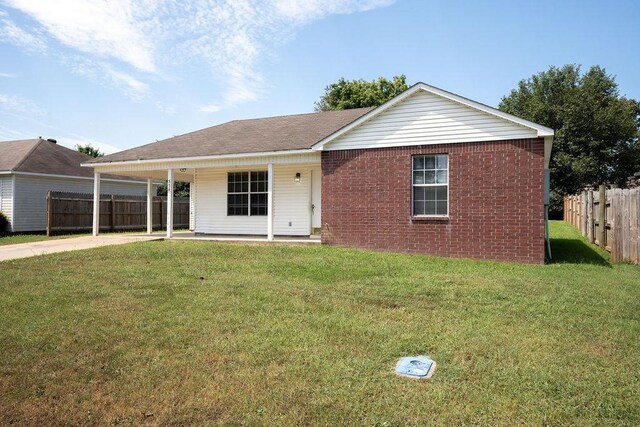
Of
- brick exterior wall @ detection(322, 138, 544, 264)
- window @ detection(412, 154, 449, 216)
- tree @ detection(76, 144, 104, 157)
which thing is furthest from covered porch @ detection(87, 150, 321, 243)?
tree @ detection(76, 144, 104, 157)

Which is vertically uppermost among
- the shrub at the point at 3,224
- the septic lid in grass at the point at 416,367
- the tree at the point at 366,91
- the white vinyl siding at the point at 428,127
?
the tree at the point at 366,91

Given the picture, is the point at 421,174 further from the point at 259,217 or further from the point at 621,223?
the point at 259,217

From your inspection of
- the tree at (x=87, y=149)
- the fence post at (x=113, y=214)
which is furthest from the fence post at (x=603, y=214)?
the tree at (x=87, y=149)

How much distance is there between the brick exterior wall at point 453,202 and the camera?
12.0 meters

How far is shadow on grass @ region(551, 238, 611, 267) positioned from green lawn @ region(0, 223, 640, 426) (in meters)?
2.88

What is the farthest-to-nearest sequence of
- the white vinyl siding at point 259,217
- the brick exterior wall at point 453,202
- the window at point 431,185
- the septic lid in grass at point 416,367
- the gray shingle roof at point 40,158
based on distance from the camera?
the gray shingle roof at point 40,158 < the white vinyl siding at point 259,217 < the window at point 431,185 < the brick exterior wall at point 453,202 < the septic lid in grass at point 416,367

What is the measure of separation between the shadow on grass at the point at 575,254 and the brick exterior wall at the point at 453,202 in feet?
4.99

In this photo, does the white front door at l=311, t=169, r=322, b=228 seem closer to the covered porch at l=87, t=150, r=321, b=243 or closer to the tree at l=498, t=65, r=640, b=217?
the covered porch at l=87, t=150, r=321, b=243

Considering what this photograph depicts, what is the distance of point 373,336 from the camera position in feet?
18.2

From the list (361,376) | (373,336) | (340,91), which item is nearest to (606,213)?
(373,336)

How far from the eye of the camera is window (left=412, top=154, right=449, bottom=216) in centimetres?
1301

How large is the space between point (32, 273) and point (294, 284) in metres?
5.69

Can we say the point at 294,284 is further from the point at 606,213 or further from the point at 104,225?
the point at 104,225

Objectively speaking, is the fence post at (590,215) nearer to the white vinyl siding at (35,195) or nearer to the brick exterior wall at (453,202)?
the brick exterior wall at (453,202)
